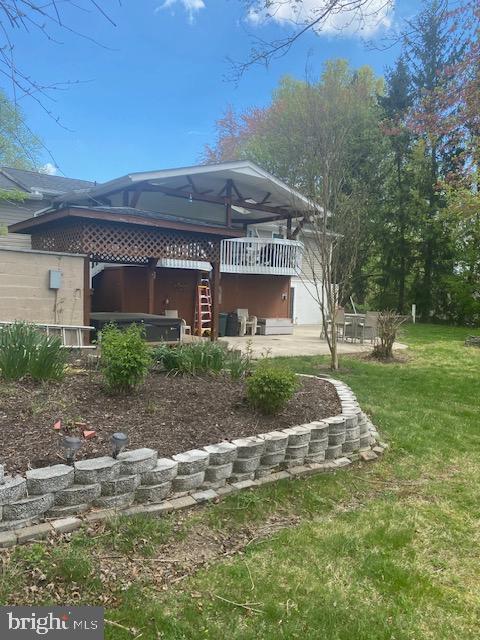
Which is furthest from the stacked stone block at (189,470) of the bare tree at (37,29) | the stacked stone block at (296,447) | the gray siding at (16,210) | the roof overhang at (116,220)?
the gray siding at (16,210)

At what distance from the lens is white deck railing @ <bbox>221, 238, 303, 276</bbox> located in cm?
1448

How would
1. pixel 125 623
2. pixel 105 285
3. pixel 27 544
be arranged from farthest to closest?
1. pixel 105 285
2. pixel 27 544
3. pixel 125 623

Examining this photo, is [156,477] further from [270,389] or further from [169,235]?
[169,235]

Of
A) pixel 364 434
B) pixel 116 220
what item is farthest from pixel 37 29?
pixel 116 220

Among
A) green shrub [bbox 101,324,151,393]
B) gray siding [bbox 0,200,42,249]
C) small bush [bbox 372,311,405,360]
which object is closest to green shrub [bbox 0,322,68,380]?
green shrub [bbox 101,324,151,393]

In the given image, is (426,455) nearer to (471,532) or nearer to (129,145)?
(471,532)

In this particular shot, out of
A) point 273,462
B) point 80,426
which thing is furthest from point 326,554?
point 80,426

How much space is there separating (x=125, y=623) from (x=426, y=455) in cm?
327

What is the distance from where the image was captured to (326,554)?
2.55 m

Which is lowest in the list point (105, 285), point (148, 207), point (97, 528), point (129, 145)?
point (97, 528)

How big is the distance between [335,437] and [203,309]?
10108 mm

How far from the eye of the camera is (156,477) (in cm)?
284

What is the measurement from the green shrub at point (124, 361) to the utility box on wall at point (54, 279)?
136 inches

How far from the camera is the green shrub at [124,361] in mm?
3908
